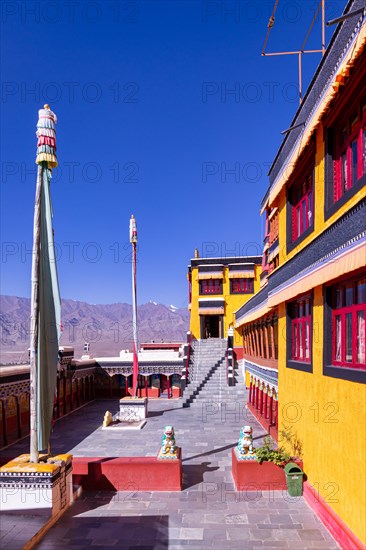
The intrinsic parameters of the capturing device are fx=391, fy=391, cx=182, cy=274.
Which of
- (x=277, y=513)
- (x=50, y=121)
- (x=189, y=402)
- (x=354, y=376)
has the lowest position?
(x=189, y=402)

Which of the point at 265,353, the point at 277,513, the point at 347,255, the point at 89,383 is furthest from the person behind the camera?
the point at 89,383

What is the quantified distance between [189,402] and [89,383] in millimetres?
7960

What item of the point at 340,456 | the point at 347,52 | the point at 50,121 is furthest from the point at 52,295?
the point at 347,52

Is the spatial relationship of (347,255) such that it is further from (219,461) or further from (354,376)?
(219,461)

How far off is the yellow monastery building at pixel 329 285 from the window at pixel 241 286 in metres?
23.2

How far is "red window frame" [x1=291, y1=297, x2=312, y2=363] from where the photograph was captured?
1009cm

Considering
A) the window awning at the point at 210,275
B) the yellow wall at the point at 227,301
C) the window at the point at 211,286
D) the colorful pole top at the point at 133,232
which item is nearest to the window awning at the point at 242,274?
the yellow wall at the point at 227,301

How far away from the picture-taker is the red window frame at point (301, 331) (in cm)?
1009

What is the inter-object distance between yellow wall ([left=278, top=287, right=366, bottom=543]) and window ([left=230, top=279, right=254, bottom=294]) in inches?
949

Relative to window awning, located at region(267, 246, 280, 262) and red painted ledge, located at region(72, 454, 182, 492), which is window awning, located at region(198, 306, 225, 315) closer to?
window awning, located at region(267, 246, 280, 262)

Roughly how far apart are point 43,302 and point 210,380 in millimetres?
18320

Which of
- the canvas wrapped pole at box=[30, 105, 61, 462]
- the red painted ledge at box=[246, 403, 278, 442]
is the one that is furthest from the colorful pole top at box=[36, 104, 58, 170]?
the red painted ledge at box=[246, 403, 278, 442]

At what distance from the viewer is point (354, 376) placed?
6.93m

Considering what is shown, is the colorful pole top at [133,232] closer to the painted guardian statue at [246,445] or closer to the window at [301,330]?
the window at [301,330]
